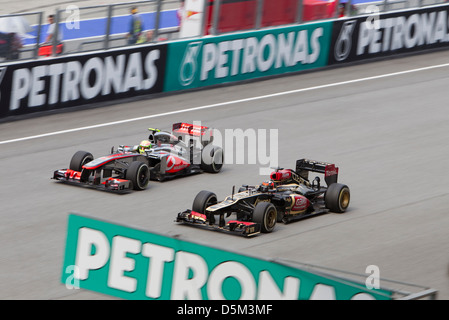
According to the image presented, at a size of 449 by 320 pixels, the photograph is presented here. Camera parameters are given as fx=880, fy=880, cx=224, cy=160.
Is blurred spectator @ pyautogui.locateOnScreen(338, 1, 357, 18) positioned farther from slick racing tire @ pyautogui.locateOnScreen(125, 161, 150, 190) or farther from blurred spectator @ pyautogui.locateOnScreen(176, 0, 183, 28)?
slick racing tire @ pyautogui.locateOnScreen(125, 161, 150, 190)

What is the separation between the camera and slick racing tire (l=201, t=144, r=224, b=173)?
15.0 m

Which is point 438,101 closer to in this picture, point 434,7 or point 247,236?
point 434,7

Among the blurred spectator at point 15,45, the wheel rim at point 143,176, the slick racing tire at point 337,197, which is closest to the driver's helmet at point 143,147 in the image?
the wheel rim at point 143,176

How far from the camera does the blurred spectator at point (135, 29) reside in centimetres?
2100

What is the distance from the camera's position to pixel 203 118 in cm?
1964

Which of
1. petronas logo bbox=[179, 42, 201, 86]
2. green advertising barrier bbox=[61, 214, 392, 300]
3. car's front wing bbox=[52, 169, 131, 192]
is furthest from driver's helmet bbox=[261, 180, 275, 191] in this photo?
petronas logo bbox=[179, 42, 201, 86]

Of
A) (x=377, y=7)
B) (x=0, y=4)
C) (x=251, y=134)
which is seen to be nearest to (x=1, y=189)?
(x=251, y=134)

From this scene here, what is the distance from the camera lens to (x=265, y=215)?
38.8ft

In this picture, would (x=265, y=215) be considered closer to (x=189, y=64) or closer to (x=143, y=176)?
(x=143, y=176)

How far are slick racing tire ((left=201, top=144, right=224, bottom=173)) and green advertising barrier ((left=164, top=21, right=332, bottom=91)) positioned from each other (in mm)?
7078

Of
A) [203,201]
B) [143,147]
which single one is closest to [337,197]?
[203,201]

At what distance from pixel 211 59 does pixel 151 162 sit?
824 cm

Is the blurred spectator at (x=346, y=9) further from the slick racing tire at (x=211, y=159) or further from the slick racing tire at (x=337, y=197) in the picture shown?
the slick racing tire at (x=337, y=197)

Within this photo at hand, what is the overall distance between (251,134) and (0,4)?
2031cm
